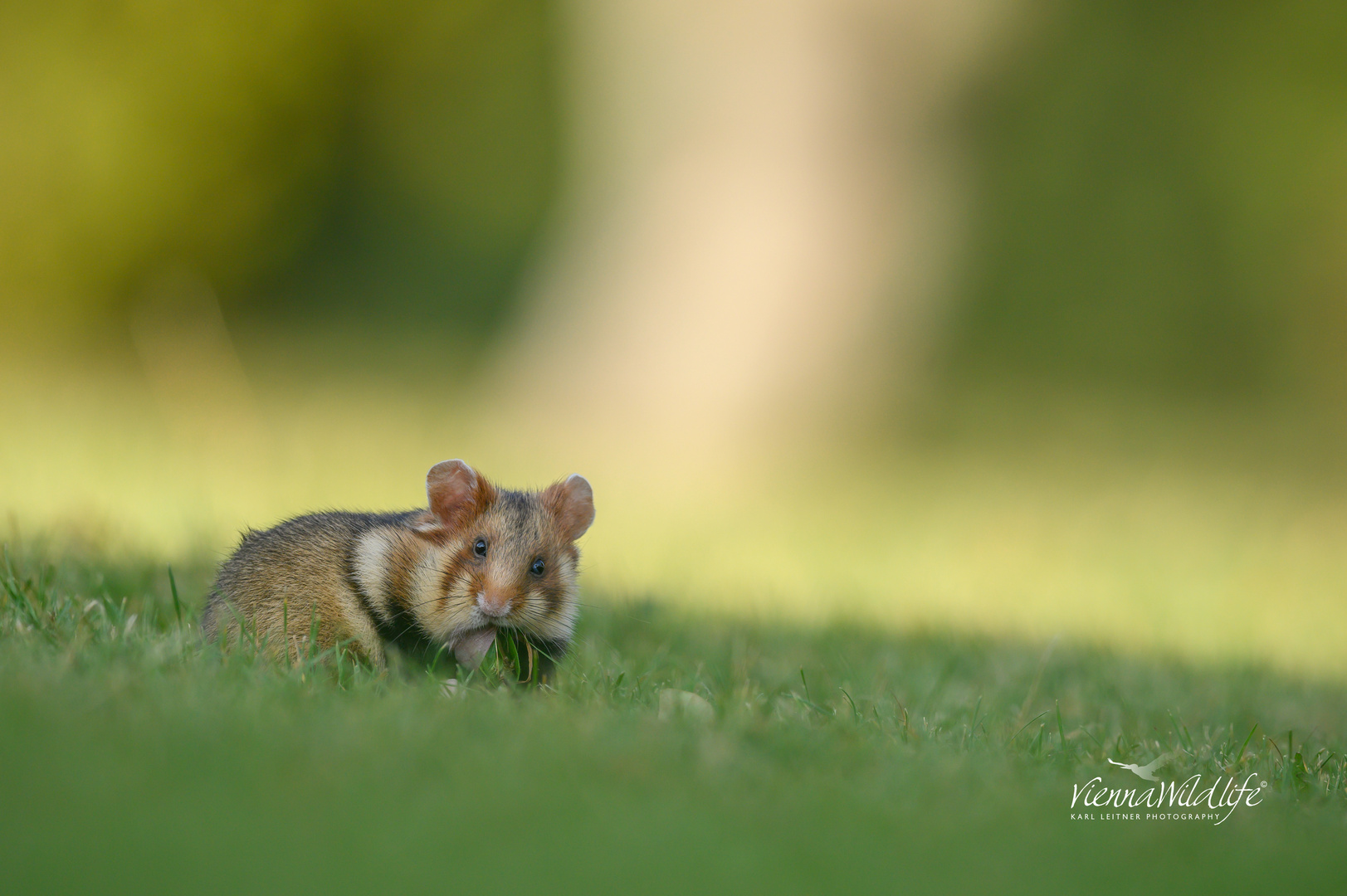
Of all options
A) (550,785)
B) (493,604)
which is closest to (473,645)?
(493,604)

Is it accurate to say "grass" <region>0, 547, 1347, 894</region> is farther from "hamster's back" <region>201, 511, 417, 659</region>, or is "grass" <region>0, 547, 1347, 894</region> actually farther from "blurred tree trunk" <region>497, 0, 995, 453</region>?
"blurred tree trunk" <region>497, 0, 995, 453</region>

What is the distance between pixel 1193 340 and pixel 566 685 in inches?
794

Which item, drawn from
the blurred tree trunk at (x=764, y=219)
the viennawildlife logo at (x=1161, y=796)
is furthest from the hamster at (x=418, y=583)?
the blurred tree trunk at (x=764, y=219)

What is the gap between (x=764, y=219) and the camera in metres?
11.4

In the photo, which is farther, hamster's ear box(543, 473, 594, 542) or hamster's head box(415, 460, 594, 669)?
hamster's ear box(543, 473, 594, 542)

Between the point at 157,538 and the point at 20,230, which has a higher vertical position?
the point at 20,230

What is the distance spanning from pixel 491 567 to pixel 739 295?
25.3ft

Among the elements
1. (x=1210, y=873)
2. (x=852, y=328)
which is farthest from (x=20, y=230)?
(x=1210, y=873)

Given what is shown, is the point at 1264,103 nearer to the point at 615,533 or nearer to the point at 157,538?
the point at 615,533

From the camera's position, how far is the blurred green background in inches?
331

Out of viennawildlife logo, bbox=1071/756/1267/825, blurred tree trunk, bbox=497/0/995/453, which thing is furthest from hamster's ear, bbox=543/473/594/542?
blurred tree trunk, bbox=497/0/995/453

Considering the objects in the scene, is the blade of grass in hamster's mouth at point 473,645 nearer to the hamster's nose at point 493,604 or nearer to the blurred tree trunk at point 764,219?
the hamster's nose at point 493,604

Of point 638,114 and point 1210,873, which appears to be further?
point 638,114

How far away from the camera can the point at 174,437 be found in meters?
9.42
